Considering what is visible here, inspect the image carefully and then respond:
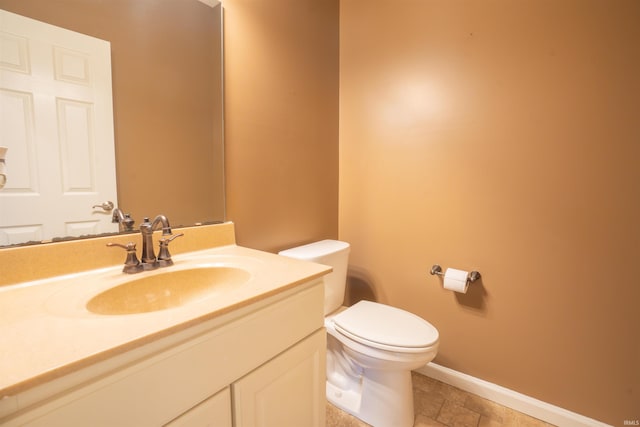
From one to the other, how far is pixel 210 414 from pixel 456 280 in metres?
1.24

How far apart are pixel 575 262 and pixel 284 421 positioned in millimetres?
1345

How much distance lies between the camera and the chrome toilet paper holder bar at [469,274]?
1.47 metres

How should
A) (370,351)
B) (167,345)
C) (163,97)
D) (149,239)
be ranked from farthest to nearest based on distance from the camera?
1. (370,351)
2. (163,97)
3. (149,239)
4. (167,345)

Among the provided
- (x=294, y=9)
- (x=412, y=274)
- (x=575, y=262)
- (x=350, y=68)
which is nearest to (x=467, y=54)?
(x=350, y=68)

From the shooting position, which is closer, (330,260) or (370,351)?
(370,351)

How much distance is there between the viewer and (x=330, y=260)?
58.7 inches

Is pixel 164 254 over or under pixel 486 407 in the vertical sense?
over

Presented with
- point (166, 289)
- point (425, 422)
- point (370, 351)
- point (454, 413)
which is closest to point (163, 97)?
point (166, 289)

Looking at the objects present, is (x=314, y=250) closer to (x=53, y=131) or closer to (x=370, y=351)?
(x=370, y=351)

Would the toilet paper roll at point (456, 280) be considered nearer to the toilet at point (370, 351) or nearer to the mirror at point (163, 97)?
the toilet at point (370, 351)

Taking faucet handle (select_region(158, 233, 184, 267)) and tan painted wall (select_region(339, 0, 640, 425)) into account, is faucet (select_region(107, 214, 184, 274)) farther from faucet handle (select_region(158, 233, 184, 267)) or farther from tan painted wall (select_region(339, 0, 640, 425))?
tan painted wall (select_region(339, 0, 640, 425))

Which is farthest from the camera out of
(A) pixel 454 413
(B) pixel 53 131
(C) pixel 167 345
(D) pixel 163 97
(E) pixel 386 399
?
(A) pixel 454 413

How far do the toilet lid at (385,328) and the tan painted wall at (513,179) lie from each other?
14.8 inches

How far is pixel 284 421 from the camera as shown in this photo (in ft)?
2.77
